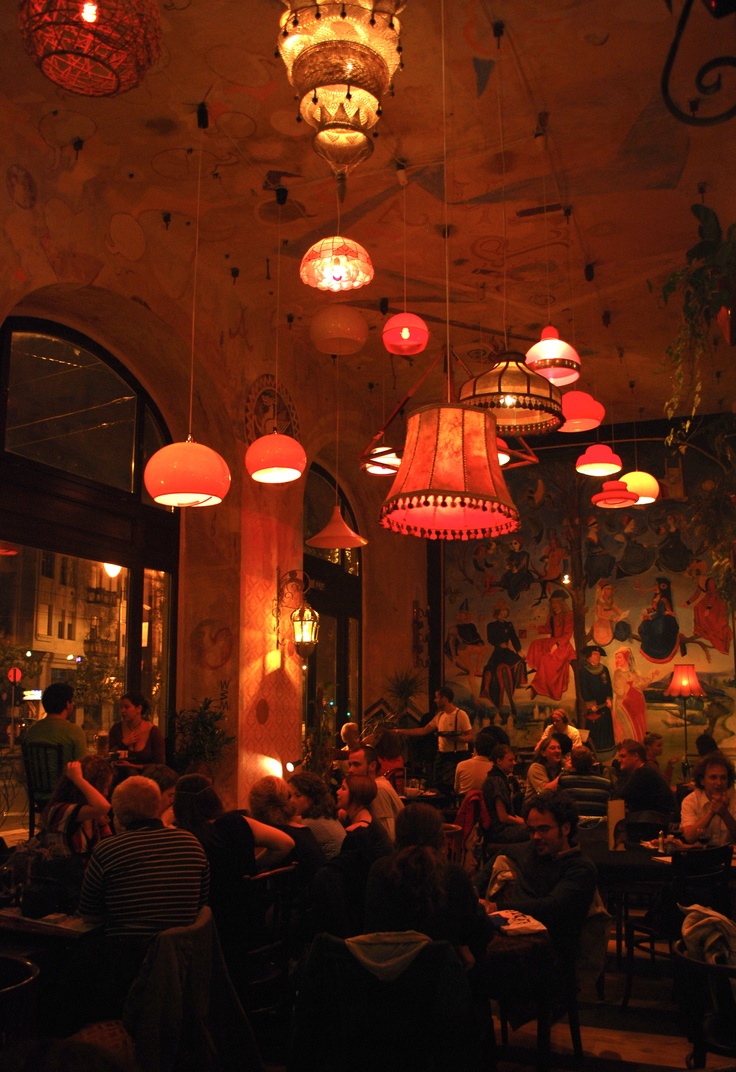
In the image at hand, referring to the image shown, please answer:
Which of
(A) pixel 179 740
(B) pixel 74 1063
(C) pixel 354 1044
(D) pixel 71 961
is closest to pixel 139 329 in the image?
(A) pixel 179 740

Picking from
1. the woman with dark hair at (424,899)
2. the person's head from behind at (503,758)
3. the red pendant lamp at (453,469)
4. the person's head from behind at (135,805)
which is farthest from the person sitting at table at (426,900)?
the person's head from behind at (503,758)

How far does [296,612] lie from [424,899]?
7.57 meters

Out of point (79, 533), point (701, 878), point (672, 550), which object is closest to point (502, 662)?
point (672, 550)

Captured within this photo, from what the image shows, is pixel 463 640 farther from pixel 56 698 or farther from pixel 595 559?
pixel 56 698

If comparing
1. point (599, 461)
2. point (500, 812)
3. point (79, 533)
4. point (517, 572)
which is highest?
point (599, 461)

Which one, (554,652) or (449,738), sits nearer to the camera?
(449,738)

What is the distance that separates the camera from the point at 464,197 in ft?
28.9

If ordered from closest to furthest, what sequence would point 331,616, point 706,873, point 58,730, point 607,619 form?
point 706,873, point 58,730, point 331,616, point 607,619

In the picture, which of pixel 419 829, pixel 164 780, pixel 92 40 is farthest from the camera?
pixel 164 780

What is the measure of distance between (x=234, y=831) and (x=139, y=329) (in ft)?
19.8

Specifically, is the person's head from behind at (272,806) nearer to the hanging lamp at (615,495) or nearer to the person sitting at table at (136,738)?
the person sitting at table at (136,738)

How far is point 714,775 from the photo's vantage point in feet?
21.7

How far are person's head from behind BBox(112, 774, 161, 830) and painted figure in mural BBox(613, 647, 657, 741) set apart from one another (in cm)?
1178

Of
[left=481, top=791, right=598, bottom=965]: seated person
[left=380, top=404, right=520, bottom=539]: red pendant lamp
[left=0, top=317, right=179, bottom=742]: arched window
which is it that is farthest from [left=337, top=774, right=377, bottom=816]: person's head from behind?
[left=0, top=317, right=179, bottom=742]: arched window
